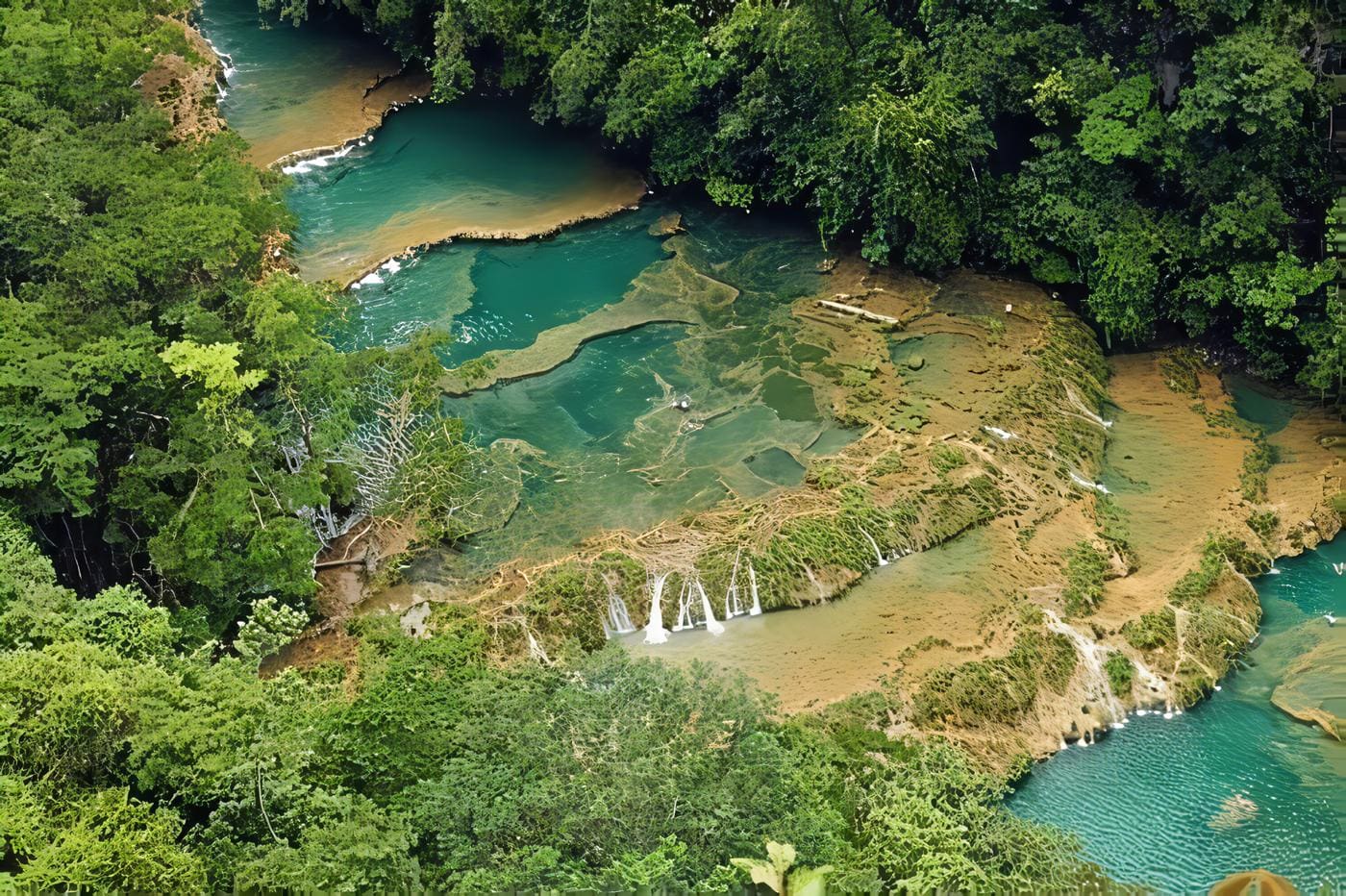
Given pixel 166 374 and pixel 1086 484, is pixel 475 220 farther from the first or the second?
pixel 1086 484

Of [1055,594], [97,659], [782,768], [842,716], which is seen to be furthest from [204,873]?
[1055,594]

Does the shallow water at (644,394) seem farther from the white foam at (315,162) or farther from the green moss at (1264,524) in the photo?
the green moss at (1264,524)

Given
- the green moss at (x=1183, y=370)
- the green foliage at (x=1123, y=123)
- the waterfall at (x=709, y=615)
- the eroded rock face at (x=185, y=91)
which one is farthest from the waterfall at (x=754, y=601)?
the eroded rock face at (x=185, y=91)

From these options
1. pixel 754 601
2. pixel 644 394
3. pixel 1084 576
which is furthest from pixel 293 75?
pixel 1084 576

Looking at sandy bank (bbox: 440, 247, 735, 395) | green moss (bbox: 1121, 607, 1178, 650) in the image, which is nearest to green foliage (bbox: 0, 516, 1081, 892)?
green moss (bbox: 1121, 607, 1178, 650)

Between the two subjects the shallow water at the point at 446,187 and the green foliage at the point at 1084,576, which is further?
the shallow water at the point at 446,187
